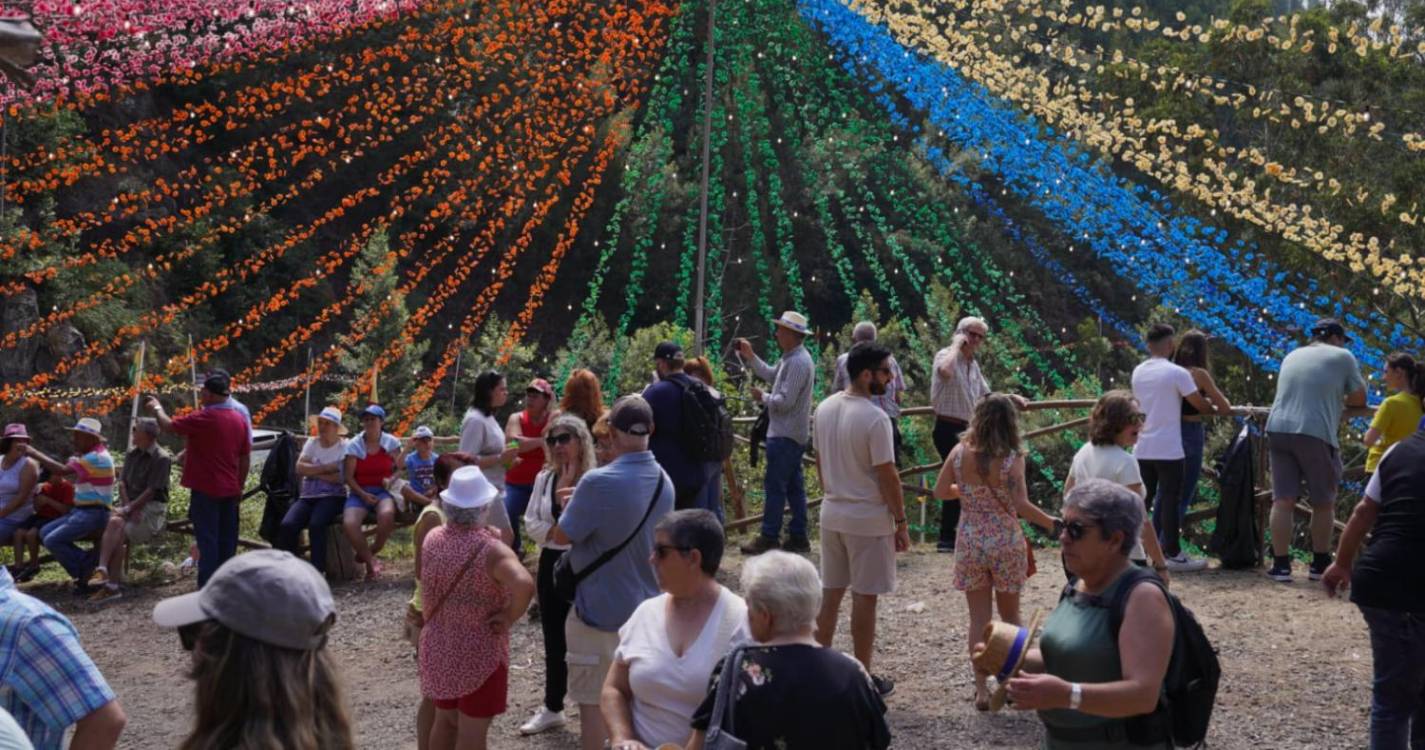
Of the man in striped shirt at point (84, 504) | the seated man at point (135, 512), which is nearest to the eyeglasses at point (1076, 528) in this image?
the seated man at point (135, 512)

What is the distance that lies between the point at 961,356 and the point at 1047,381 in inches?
834

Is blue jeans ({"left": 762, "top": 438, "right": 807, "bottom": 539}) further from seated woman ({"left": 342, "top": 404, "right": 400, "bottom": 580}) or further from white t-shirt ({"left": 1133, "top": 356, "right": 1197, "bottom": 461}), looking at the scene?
seated woman ({"left": 342, "top": 404, "right": 400, "bottom": 580})

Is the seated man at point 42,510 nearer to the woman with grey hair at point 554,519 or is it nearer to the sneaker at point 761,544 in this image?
the sneaker at point 761,544

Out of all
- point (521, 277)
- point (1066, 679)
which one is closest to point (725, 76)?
point (1066, 679)

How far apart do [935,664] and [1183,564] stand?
2.59 meters

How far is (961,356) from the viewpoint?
9.41 meters

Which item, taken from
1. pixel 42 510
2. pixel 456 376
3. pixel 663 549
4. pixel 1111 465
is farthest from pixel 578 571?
pixel 456 376

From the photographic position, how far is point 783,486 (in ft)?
31.0

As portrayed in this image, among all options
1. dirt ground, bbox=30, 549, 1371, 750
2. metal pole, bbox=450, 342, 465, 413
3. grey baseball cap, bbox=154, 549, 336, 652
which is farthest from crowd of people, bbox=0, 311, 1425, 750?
metal pole, bbox=450, 342, 465, 413

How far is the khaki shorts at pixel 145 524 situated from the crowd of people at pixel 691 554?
0.06 ft

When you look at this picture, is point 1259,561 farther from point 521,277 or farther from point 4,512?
point 521,277

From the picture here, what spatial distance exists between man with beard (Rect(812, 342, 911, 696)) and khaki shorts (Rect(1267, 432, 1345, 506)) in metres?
3.21

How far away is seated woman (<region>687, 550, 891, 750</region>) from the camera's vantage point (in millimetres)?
3416

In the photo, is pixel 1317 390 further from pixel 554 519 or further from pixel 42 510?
pixel 42 510
